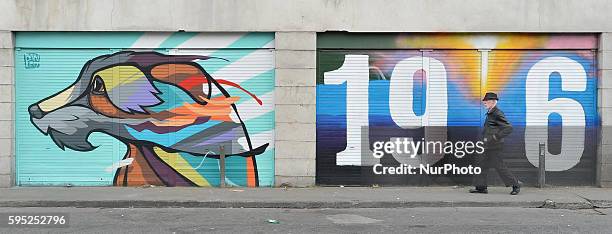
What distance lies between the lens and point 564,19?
38.2 ft

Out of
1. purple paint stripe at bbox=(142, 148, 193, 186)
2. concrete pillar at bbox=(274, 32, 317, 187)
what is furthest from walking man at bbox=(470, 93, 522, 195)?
purple paint stripe at bbox=(142, 148, 193, 186)

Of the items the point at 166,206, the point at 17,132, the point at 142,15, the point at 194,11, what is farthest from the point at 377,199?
the point at 17,132

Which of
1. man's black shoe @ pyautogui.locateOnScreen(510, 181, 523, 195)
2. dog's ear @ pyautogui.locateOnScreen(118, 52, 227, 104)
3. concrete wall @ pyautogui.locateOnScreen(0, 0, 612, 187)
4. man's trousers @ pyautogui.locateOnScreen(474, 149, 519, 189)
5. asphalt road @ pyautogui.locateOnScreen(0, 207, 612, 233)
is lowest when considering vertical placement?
asphalt road @ pyautogui.locateOnScreen(0, 207, 612, 233)

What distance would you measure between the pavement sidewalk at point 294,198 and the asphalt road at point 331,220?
0.72ft

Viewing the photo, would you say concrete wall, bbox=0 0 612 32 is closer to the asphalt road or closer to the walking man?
the walking man

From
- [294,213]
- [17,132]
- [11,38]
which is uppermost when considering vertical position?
[11,38]

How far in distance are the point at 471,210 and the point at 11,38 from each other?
31.1 feet

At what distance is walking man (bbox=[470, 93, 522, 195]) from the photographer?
10859 mm

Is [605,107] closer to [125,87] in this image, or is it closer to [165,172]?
[165,172]

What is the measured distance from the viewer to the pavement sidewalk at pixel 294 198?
10.2 meters

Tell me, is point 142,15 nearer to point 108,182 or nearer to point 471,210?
point 108,182

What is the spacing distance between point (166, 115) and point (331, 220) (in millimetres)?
4627
